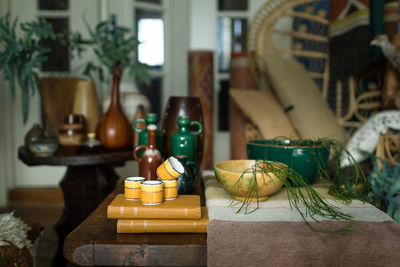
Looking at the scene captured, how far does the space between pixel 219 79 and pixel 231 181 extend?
2.08 m

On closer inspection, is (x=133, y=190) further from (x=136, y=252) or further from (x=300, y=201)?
(x=300, y=201)

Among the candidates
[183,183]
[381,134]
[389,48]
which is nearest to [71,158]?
[183,183]

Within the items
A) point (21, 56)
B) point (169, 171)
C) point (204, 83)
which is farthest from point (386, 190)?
point (21, 56)

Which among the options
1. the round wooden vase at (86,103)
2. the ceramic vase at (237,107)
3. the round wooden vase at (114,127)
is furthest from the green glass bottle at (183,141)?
the ceramic vase at (237,107)

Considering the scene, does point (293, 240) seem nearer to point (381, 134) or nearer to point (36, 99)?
point (381, 134)

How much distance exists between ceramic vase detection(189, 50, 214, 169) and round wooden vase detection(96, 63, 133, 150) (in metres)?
0.80

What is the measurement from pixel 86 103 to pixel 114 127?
280 mm

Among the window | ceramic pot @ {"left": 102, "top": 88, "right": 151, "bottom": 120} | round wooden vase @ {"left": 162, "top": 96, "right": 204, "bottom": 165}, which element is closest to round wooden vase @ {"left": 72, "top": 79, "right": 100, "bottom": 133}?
ceramic pot @ {"left": 102, "top": 88, "right": 151, "bottom": 120}

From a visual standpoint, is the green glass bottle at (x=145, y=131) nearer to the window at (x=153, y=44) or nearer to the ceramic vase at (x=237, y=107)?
the ceramic vase at (x=237, y=107)

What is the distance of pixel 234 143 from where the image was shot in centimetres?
196

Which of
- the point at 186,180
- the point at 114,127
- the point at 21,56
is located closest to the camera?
the point at 186,180

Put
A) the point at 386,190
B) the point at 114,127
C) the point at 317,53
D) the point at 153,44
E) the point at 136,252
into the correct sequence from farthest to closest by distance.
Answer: the point at 153,44 < the point at 317,53 < the point at 114,127 < the point at 386,190 < the point at 136,252

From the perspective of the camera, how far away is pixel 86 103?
1593mm

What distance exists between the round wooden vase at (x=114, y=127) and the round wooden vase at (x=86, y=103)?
179 millimetres
